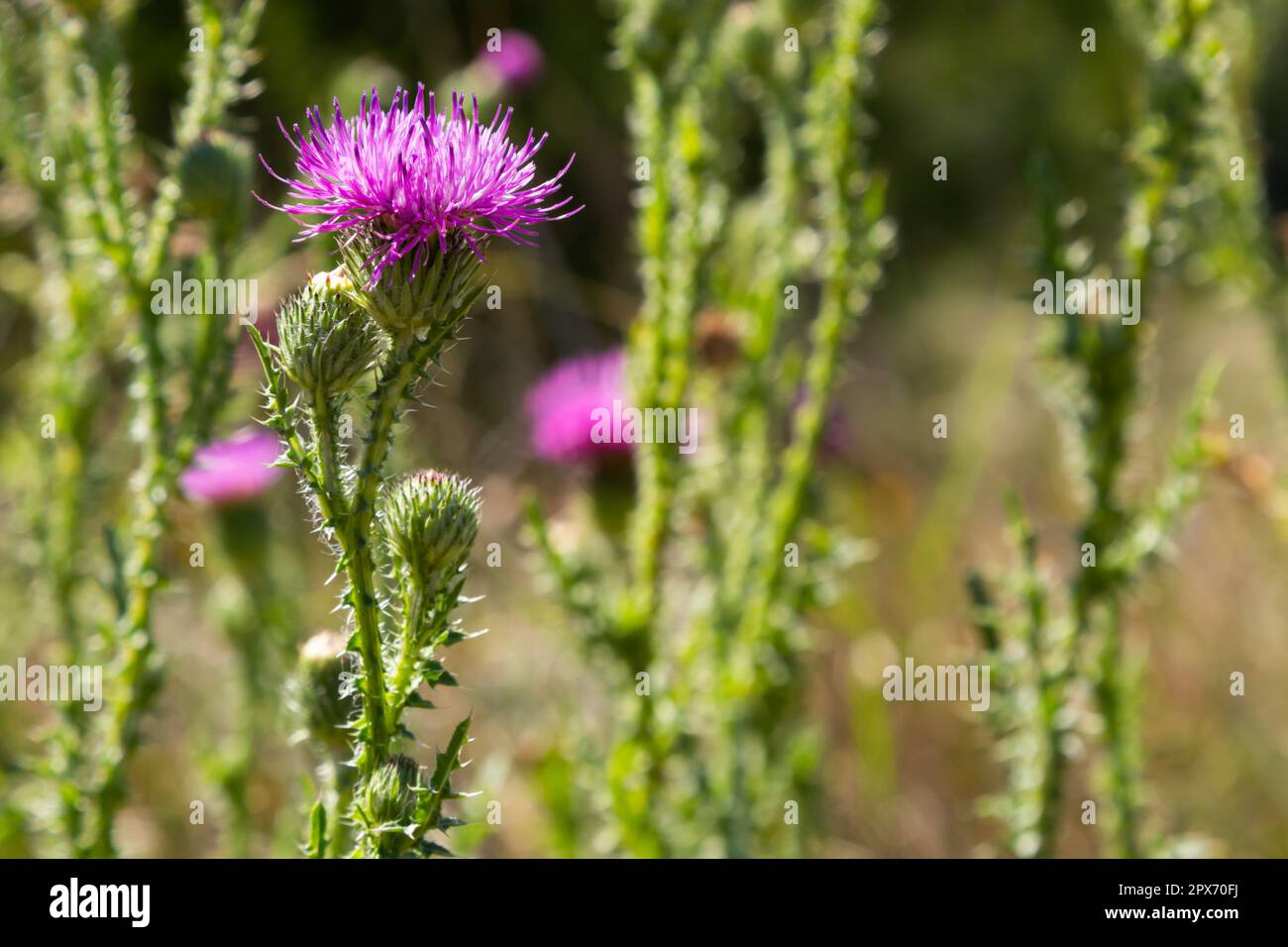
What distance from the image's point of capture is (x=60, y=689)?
2.53 meters

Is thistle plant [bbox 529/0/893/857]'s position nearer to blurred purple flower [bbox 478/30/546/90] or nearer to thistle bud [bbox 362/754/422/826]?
thistle bud [bbox 362/754/422/826]

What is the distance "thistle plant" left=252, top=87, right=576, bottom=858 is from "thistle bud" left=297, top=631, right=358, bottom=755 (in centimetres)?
39

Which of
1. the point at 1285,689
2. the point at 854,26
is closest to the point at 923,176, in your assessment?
the point at 1285,689

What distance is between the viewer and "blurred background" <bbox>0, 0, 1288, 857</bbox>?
12.2 feet

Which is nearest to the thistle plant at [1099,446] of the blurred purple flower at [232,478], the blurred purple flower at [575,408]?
the blurred purple flower at [575,408]

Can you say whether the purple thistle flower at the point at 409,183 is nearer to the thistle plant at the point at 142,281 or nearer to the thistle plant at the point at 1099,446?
the thistle plant at the point at 142,281

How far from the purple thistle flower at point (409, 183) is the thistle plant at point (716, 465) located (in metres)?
1.12

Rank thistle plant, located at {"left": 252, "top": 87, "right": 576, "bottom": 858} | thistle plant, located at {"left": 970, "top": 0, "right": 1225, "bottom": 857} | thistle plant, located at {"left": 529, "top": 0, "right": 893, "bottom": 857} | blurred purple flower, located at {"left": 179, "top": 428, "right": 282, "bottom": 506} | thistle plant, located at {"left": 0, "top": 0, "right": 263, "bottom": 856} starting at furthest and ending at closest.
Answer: blurred purple flower, located at {"left": 179, "top": 428, "right": 282, "bottom": 506} → thistle plant, located at {"left": 529, "top": 0, "right": 893, "bottom": 857} → thistle plant, located at {"left": 970, "top": 0, "right": 1225, "bottom": 857} → thistle plant, located at {"left": 0, "top": 0, "right": 263, "bottom": 856} → thistle plant, located at {"left": 252, "top": 87, "right": 576, "bottom": 858}

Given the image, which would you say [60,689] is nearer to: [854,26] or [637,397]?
[637,397]

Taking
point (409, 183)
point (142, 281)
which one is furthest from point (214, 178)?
point (409, 183)

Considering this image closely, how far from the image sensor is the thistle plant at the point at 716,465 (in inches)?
104

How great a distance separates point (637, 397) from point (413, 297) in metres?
1.35

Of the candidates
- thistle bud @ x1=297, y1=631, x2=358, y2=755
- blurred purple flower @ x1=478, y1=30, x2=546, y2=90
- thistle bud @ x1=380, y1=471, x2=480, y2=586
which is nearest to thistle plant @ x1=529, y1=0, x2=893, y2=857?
thistle bud @ x1=297, y1=631, x2=358, y2=755
